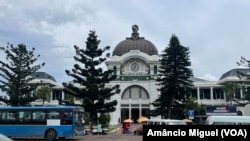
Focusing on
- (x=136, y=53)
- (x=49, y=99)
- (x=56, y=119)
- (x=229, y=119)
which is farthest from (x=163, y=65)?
(x=49, y=99)

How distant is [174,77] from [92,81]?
1165cm

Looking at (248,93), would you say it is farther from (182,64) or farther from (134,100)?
(134,100)

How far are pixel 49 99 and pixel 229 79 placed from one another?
34502 mm

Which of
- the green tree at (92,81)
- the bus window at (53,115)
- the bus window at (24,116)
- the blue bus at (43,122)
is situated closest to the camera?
the blue bus at (43,122)

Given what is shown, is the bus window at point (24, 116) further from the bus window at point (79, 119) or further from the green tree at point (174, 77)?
the green tree at point (174, 77)

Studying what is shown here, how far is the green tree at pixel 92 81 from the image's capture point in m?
37.4

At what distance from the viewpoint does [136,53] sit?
61344mm

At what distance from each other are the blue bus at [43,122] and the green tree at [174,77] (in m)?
22.5

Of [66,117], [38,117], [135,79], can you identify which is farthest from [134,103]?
[38,117]

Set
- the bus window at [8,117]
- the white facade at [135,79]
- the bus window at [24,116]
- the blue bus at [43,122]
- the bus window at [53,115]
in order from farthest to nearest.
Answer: the white facade at [135,79], the bus window at [8,117], the bus window at [24,116], the bus window at [53,115], the blue bus at [43,122]

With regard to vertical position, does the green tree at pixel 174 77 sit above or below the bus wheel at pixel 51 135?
above

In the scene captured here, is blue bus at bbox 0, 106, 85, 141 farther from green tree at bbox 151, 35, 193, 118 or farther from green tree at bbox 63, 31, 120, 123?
green tree at bbox 151, 35, 193, 118

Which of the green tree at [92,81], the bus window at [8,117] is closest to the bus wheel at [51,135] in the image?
the bus window at [8,117]

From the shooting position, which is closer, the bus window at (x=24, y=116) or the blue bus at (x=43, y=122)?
the blue bus at (x=43, y=122)
